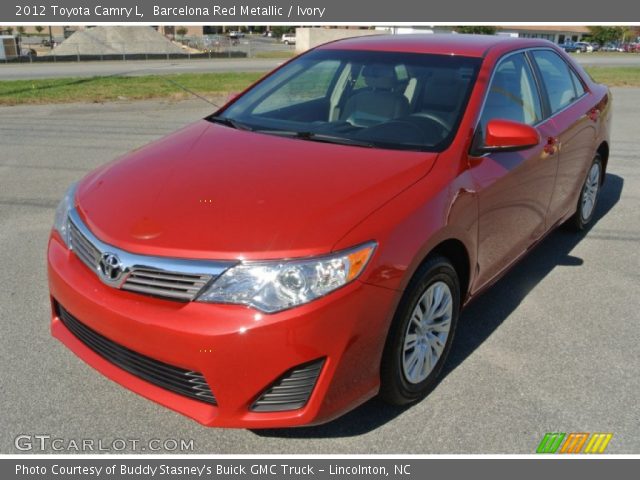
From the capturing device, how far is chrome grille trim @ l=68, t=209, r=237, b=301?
2.26 metres

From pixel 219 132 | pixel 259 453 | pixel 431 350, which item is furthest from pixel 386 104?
pixel 259 453

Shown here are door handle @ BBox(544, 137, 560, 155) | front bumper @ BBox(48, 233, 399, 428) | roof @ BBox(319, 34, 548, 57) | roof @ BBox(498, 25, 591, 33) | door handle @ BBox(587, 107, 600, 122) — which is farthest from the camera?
roof @ BBox(498, 25, 591, 33)

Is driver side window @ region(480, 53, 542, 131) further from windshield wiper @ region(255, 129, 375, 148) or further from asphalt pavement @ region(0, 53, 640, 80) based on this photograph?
asphalt pavement @ region(0, 53, 640, 80)

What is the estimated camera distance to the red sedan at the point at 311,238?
2.25 m

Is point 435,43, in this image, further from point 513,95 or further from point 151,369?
point 151,369

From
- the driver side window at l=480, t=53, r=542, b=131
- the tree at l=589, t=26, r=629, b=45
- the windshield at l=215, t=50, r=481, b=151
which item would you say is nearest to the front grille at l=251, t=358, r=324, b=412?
the windshield at l=215, t=50, r=481, b=151

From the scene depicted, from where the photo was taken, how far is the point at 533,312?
3.83 metres

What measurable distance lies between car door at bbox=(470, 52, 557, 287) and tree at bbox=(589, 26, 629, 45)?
9359 cm

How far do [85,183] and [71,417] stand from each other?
1.15m

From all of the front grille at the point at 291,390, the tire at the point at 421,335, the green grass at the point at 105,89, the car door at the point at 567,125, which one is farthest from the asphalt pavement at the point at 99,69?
the front grille at the point at 291,390

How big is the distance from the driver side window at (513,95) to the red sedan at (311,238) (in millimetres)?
Result: 18

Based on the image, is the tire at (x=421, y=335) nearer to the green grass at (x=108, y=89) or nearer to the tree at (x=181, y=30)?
the green grass at (x=108, y=89)

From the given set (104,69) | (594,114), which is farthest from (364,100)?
(104,69)

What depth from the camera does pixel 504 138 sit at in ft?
10.0
